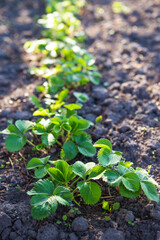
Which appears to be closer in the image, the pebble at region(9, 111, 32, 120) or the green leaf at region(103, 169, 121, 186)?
the green leaf at region(103, 169, 121, 186)

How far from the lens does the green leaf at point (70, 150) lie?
199cm

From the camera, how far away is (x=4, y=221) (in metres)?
1.65

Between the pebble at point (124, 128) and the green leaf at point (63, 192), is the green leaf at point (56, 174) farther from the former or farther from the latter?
the pebble at point (124, 128)

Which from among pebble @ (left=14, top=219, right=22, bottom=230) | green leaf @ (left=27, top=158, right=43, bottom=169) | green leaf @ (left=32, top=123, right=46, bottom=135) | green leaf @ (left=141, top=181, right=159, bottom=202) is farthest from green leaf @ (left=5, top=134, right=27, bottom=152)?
green leaf @ (left=141, top=181, right=159, bottom=202)

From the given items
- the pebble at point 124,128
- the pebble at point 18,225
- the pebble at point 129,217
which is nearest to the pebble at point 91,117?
the pebble at point 124,128

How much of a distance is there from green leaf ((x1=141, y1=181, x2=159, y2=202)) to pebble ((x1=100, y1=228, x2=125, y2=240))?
0.29m

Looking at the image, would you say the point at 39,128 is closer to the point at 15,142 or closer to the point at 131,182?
the point at 15,142

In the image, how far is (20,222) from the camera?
1669mm

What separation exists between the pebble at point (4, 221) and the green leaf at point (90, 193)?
51 cm

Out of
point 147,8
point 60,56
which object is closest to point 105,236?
point 60,56

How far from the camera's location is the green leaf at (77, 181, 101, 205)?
164 cm

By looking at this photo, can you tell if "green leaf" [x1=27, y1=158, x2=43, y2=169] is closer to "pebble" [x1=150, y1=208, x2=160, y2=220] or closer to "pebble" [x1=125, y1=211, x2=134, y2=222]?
"pebble" [x1=125, y1=211, x2=134, y2=222]

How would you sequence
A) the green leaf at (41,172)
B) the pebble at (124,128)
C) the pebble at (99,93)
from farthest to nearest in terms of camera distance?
the pebble at (99,93) → the pebble at (124,128) → the green leaf at (41,172)

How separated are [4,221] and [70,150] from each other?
68cm
